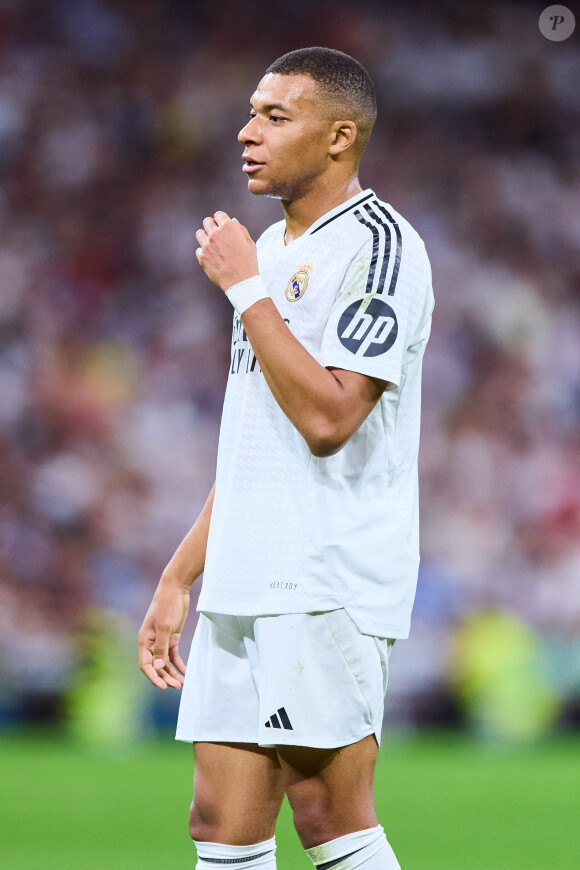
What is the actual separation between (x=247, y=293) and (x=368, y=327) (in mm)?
199

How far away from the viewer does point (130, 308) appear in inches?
297

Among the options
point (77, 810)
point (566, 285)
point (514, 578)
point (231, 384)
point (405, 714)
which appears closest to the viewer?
point (231, 384)

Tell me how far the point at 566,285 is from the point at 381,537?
20.3 feet

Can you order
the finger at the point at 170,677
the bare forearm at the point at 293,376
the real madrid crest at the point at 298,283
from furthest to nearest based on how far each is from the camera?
the finger at the point at 170,677 < the real madrid crest at the point at 298,283 < the bare forearm at the point at 293,376

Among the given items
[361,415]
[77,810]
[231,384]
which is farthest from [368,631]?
[77,810]

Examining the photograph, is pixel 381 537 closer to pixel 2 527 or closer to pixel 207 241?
pixel 207 241

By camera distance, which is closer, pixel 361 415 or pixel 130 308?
pixel 361 415

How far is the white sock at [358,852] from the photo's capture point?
6.38ft

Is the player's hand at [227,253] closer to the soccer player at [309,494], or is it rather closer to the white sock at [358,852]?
the soccer player at [309,494]

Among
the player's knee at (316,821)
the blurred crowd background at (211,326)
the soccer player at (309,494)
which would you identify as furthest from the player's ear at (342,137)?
the blurred crowd background at (211,326)

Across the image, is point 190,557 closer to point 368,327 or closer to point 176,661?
point 176,661

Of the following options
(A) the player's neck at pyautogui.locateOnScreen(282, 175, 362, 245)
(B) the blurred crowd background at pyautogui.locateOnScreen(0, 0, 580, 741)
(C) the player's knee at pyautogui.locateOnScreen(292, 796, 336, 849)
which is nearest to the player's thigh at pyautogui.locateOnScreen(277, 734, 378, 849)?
(C) the player's knee at pyautogui.locateOnScreen(292, 796, 336, 849)

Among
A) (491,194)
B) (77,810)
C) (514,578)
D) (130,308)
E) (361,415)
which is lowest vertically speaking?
(77,810)

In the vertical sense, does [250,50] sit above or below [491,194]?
above
